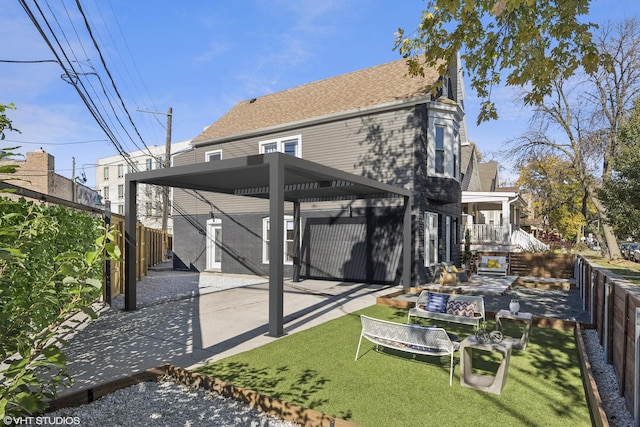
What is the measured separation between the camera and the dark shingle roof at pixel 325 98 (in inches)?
638

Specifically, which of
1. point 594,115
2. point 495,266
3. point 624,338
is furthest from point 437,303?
point 594,115

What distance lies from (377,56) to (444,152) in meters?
5.87

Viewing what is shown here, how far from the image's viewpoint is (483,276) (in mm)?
17844

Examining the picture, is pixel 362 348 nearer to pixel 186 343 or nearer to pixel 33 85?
pixel 186 343

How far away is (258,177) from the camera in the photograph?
10.3 m

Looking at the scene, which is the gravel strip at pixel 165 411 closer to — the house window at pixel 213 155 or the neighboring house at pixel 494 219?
the house window at pixel 213 155


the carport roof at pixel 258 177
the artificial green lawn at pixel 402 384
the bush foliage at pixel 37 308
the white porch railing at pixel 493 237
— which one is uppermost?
the carport roof at pixel 258 177

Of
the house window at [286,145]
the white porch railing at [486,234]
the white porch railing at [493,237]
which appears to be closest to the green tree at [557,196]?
the white porch railing at [493,237]

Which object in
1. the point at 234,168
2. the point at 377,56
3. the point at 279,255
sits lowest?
the point at 279,255

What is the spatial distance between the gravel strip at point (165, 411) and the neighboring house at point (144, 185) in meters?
33.9

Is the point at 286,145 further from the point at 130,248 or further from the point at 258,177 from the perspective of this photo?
the point at 130,248

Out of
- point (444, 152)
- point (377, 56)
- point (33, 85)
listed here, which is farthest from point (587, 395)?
point (33, 85)

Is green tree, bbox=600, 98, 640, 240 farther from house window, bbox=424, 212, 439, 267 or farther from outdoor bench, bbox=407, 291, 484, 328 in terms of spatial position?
outdoor bench, bbox=407, 291, 484, 328

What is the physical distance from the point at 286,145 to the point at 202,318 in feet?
35.8
